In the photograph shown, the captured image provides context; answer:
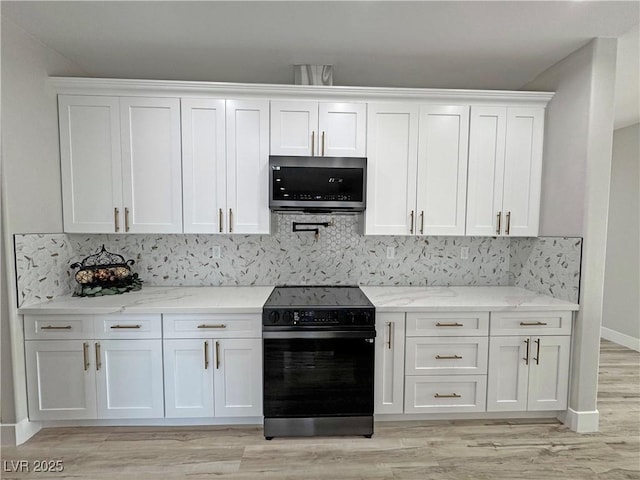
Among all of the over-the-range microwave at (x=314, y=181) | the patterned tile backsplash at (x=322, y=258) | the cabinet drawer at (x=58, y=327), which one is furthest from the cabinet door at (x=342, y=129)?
the cabinet drawer at (x=58, y=327)

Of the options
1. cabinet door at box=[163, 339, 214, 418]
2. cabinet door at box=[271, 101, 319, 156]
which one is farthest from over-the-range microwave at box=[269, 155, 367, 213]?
cabinet door at box=[163, 339, 214, 418]

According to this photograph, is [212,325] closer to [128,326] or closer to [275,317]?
[275,317]

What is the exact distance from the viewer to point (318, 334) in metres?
2.15

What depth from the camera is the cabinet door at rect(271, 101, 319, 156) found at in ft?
7.96

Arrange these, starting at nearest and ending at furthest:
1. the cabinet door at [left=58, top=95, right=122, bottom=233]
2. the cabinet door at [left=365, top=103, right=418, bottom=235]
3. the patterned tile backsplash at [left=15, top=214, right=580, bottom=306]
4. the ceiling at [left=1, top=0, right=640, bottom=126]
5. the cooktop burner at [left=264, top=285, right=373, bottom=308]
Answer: the ceiling at [left=1, top=0, right=640, bottom=126] → the cooktop burner at [left=264, top=285, right=373, bottom=308] → the cabinet door at [left=58, top=95, right=122, bottom=233] → the cabinet door at [left=365, top=103, right=418, bottom=235] → the patterned tile backsplash at [left=15, top=214, right=580, bottom=306]

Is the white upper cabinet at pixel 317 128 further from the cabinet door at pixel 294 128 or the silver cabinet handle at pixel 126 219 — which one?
the silver cabinet handle at pixel 126 219

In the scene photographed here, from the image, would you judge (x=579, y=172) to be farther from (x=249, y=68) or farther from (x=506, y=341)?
(x=249, y=68)

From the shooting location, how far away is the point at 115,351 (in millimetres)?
2188

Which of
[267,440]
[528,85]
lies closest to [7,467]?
[267,440]

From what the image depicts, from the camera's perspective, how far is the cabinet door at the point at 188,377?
2209mm

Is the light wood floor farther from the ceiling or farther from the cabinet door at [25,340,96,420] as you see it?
the ceiling

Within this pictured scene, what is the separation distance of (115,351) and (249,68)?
2371mm

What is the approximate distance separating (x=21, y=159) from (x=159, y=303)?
130 cm

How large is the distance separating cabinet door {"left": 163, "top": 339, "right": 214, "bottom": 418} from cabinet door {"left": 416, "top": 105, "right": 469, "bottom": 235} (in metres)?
1.92
